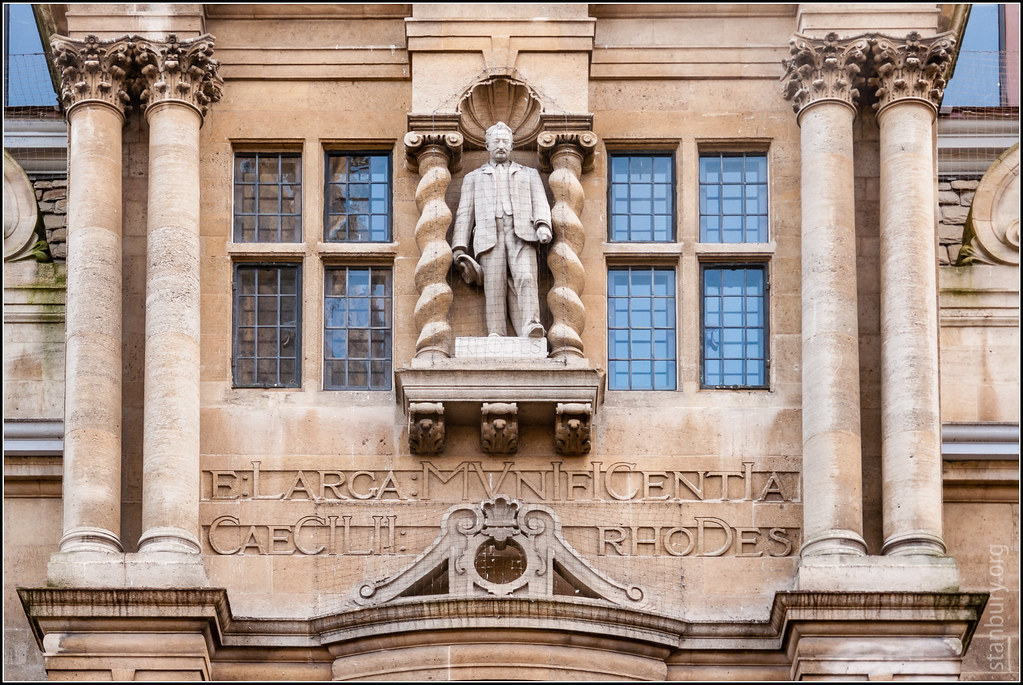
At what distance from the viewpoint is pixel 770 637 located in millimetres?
29625

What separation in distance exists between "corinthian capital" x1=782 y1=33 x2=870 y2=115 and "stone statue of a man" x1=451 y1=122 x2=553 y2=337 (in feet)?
8.40

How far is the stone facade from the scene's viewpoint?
2933cm

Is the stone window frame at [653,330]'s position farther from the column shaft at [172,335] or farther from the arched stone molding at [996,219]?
the column shaft at [172,335]

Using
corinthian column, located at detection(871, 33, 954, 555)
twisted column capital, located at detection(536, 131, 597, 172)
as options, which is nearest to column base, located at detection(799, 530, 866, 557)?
corinthian column, located at detection(871, 33, 954, 555)

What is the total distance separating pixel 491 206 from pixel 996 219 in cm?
511

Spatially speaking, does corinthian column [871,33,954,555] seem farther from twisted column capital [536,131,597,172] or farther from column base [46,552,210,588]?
column base [46,552,210,588]

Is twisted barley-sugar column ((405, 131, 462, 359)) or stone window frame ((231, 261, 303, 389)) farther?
stone window frame ((231, 261, 303, 389))

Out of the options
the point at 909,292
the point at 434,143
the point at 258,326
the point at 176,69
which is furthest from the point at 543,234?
the point at 176,69

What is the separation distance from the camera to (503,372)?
30.2 m

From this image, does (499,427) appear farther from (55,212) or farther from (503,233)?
(55,212)

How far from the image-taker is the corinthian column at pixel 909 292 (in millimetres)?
29719

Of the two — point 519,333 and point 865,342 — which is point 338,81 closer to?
point 519,333

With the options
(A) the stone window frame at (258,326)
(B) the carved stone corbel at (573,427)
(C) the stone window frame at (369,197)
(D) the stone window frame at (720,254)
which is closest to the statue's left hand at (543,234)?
A: (D) the stone window frame at (720,254)

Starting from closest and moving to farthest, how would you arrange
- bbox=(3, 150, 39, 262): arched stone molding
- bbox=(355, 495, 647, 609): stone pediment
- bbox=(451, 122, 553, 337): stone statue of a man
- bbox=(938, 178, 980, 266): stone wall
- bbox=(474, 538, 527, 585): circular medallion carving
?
bbox=(355, 495, 647, 609): stone pediment < bbox=(474, 538, 527, 585): circular medallion carving < bbox=(451, 122, 553, 337): stone statue of a man < bbox=(3, 150, 39, 262): arched stone molding < bbox=(938, 178, 980, 266): stone wall
